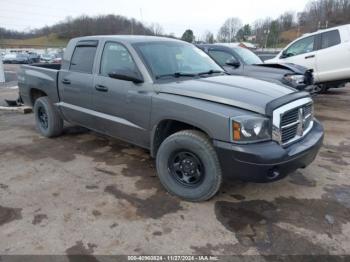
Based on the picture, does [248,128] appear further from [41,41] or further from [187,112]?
[41,41]

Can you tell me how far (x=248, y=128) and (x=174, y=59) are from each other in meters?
1.68

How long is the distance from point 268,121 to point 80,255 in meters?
2.07

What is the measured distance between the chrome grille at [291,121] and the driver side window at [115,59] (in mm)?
1846

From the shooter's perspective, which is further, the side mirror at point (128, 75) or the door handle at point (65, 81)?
the door handle at point (65, 81)

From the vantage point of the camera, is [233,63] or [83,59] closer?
[83,59]

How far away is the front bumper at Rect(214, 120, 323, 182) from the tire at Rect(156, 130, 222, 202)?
5.2 inches

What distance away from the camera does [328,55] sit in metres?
8.52

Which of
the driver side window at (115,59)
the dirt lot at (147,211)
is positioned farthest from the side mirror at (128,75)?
the dirt lot at (147,211)

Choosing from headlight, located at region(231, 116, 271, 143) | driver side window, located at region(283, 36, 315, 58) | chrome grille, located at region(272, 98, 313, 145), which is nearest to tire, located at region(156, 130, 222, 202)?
headlight, located at region(231, 116, 271, 143)

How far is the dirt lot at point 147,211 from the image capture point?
2.71 metres

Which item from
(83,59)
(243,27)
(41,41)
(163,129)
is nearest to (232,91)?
(163,129)

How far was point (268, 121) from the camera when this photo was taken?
296 cm

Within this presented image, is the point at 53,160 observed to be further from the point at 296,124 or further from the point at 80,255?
the point at 296,124

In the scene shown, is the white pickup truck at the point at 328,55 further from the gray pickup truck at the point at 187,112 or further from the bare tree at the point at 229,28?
the bare tree at the point at 229,28
